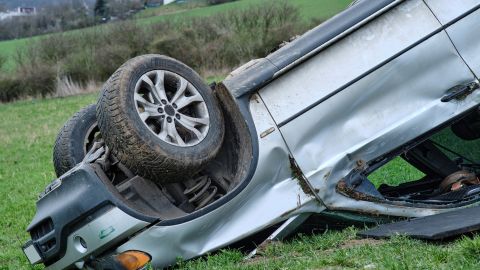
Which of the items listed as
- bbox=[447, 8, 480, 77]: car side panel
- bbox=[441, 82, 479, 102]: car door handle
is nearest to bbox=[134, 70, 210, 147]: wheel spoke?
bbox=[441, 82, 479, 102]: car door handle

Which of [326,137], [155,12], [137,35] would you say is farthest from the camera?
[155,12]

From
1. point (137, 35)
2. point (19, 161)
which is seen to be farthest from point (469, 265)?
point (137, 35)

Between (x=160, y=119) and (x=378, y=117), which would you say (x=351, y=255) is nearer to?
(x=378, y=117)

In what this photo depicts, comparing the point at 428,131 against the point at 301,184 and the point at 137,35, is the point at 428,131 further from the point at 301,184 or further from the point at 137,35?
the point at 137,35

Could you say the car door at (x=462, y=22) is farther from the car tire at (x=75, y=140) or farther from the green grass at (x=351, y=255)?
the car tire at (x=75, y=140)

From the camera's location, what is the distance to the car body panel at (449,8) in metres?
5.12

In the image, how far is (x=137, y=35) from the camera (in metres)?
33.3

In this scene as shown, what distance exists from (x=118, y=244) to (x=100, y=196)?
1.04 ft

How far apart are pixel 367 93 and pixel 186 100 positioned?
121 centimetres

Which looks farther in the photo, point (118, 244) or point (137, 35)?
point (137, 35)

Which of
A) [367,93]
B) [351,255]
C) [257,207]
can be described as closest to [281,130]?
[257,207]

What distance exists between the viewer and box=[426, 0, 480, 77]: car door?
5121 millimetres

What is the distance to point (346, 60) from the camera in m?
5.07

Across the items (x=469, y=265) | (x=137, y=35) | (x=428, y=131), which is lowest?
(x=469, y=265)
